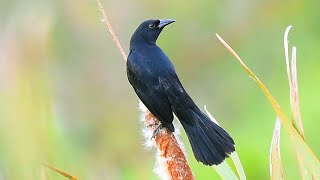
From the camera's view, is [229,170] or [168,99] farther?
[168,99]

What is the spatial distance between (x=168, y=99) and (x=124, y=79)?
204cm

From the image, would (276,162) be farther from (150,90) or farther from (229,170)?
(150,90)

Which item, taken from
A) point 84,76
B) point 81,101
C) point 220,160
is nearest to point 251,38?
point 84,76

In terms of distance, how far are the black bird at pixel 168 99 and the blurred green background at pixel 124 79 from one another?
6.4 inches

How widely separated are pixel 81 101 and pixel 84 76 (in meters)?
0.49

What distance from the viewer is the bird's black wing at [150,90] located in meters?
1.75

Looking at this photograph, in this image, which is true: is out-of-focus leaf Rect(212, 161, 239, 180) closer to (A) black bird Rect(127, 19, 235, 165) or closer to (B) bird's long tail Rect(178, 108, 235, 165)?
(B) bird's long tail Rect(178, 108, 235, 165)

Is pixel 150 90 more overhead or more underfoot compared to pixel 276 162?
more underfoot

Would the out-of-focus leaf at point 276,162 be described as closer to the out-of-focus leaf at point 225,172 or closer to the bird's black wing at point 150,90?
the out-of-focus leaf at point 225,172

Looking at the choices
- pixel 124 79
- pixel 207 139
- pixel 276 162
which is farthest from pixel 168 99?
pixel 124 79

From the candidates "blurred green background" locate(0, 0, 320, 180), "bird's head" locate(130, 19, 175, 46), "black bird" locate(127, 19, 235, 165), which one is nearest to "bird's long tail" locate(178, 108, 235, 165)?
"black bird" locate(127, 19, 235, 165)

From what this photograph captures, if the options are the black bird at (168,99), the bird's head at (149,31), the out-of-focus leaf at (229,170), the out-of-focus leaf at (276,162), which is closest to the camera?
the out-of-focus leaf at (276,162)

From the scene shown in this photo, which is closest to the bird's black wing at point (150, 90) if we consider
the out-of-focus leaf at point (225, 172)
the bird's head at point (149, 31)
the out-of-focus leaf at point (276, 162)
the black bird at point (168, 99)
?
the black bird at point (168, 99)

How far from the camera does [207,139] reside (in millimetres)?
1700
